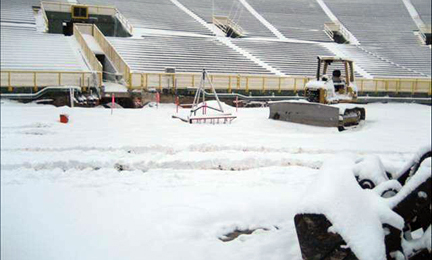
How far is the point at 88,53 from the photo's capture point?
3023 millimetres

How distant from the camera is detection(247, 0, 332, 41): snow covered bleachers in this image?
2.38 meters

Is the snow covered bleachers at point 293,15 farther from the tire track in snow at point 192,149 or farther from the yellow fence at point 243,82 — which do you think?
the yellow fence at point 243,82

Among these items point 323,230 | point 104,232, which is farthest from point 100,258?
point 323,230

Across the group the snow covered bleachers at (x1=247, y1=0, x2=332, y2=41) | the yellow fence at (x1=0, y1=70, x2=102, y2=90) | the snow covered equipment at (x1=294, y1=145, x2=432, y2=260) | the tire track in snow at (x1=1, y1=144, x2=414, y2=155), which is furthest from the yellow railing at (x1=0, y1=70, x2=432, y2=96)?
the snow covered equipment at (x1=294, y1=145, x2=432, y2=260)

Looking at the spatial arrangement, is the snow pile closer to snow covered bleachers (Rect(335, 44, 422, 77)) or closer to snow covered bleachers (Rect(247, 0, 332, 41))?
snow covered bleachers (Rect(247, 0, 332, 41))

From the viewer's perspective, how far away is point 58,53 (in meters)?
2.89

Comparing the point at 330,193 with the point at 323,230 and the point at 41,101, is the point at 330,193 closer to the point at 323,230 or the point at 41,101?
the point at 323,230

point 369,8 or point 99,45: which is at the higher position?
point 369,8

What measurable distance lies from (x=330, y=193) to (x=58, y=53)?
7.07 ft

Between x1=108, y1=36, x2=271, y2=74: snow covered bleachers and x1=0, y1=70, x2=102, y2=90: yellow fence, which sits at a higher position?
x1=108, y1=36, x2=271, y2=74: snow covered bleachers

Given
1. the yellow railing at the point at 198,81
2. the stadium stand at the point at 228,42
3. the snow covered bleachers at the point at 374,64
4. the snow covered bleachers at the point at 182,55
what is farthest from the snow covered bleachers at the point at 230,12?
A: the yellow railing at the point at 198,81

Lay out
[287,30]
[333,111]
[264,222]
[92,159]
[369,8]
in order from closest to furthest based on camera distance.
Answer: [264,222] → [369,8] → [287,30] → [92,159] → [333,111]

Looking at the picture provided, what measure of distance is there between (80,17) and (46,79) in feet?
1.74

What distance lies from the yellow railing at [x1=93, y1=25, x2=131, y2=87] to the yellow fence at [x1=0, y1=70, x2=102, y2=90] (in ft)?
0.54
